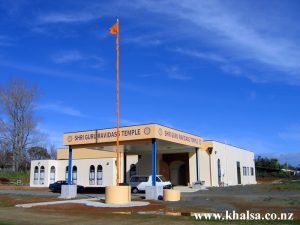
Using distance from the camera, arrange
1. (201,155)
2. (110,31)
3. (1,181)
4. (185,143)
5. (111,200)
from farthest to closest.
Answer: (1,181), (201,155), (185,143), (110,31), (111,200)

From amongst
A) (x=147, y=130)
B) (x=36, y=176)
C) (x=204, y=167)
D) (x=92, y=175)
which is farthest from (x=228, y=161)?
(x=36, y=176)

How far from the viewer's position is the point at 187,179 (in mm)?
43156

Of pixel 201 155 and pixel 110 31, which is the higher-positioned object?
pixel 110 31

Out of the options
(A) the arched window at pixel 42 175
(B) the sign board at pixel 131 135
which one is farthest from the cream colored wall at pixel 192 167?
(A) the arched window at pixel 42 175

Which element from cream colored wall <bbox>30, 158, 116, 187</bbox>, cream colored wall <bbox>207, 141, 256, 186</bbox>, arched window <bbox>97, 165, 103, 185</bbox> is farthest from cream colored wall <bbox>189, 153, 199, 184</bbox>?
arched window <bbox>97, 165, 103, 185</bbox>

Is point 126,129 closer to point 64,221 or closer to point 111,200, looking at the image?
point 111,200

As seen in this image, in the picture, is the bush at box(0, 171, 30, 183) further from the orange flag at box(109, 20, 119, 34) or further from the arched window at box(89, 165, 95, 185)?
the orange flag at box(109, 20, 119, 34)

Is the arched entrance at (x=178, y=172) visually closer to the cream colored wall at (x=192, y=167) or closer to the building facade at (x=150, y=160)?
the building facade at (x=150, y=160)

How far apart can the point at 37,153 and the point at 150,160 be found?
44.5 meters

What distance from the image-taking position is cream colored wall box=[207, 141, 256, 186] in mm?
43188

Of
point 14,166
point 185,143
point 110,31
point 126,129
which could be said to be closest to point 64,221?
point 110,31

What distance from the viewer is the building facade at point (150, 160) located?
31.6 m

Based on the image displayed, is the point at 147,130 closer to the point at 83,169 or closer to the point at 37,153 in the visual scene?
the point at 83,169

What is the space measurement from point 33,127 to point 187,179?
1555 inches
